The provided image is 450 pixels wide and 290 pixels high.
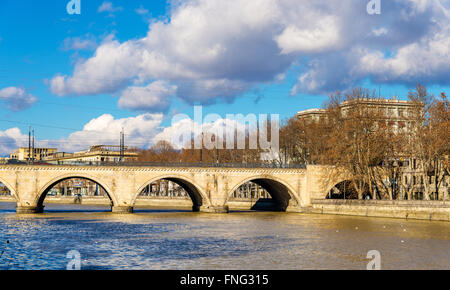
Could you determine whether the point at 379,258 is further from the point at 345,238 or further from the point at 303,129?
the point at 303,129

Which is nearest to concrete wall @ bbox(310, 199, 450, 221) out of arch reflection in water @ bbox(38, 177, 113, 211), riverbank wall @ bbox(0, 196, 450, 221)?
riverbank wall @ bbox(0, 196, 450, 221)

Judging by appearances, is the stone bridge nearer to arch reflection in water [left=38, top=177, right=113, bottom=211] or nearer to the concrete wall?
arch reflection in water [left=38, top=177, right=113, bottom=211]

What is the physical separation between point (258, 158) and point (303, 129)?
999 cm

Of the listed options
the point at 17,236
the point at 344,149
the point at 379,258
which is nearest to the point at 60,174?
the point at 17,236

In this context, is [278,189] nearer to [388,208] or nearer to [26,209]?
[388,208]

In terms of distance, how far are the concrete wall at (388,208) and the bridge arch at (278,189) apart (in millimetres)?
2814

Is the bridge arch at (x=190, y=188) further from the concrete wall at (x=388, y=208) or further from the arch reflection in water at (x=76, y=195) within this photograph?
the concrete wall at (x=388, y=208)

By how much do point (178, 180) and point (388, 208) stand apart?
23.4 m

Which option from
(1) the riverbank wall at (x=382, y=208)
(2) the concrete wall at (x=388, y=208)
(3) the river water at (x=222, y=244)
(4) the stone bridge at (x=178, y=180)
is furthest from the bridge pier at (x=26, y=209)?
(2) the concrete wall at (x=388, y=208)

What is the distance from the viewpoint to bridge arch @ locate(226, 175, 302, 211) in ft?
223

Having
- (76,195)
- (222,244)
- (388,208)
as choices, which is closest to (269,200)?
(388,208)

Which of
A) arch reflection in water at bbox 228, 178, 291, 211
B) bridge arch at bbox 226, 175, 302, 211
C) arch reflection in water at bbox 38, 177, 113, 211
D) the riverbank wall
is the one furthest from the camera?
arch reflection in water at bbox 228, 178, 291, 211

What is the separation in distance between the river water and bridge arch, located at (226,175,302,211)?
1672cm

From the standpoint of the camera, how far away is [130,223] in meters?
50.1
